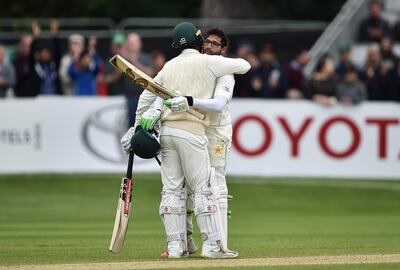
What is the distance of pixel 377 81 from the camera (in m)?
25.7

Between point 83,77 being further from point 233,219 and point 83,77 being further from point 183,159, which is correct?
point 183,159

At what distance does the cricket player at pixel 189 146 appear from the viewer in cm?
1298

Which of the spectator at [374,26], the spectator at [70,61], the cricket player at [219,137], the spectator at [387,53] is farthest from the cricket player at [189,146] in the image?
the spectator at [374,26]

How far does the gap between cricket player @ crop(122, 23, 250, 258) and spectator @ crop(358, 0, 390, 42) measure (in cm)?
1544

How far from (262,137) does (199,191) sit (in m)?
11.8

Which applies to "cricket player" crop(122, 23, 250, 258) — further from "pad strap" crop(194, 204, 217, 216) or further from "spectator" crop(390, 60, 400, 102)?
"spectator" crop(390, 60, 400, 102)

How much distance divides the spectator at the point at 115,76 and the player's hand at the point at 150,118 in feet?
38.5

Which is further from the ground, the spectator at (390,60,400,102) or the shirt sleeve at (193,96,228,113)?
the spectator at (390,60,400,102)

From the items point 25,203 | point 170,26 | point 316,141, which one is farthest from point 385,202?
point 170,26

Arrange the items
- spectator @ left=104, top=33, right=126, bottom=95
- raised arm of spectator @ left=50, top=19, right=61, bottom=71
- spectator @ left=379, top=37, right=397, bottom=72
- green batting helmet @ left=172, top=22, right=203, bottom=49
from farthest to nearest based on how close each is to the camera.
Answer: spectator @ left=379, top=37, right=397, bottom=72 → spectator @ left=104, top=33, right=126, bottom=95 → raised arm of spectator @ left=50, top=19, right=61, bottom=71 → green batting helmet @ left=172, top=22, right=203, bottom=49

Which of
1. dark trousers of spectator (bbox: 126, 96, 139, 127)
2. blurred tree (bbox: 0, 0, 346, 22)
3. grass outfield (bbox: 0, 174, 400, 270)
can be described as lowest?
grass outfield (bbox: 0, 174, 400, 270)

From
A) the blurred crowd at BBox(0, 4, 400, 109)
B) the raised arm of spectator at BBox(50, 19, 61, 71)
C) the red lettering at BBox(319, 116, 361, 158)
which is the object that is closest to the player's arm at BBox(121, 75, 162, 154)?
the blurred crowd at BBox(0, 4, 400, 109)

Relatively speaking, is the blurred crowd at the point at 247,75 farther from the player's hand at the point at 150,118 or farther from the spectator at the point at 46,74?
the player's hand at the point at 150,118

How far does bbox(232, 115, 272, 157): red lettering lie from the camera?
2477 cm
